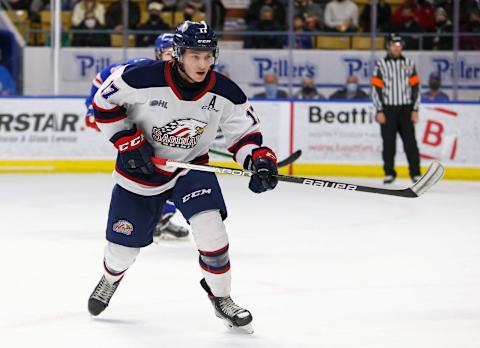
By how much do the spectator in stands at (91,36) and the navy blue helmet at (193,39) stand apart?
7.08m

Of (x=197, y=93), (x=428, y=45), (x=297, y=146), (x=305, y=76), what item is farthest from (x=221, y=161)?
(x=197, y=93)

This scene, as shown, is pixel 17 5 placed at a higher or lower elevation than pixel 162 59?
higher

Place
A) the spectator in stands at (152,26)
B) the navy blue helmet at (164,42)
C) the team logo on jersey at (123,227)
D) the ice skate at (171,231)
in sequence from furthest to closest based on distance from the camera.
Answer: the spectator in stands at (152,26)
the ice skate at (171,231)
the navy blue helmet at (164,42)
the team logo on jersey at (123,227)

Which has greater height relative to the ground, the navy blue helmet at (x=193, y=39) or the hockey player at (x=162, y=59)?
the navy blue helmet at (x=193, y=39)

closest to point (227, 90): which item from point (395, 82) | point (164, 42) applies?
point (164, 42)

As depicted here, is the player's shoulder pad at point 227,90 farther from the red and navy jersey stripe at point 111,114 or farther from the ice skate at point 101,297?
the ice skate at point 101,297

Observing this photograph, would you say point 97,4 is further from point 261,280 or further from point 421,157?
point 261,280

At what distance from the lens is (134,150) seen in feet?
11.8

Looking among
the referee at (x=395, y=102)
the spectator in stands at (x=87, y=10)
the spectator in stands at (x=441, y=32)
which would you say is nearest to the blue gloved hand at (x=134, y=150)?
the referee at (x=395, y=102)

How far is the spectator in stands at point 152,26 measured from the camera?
10.5 meters

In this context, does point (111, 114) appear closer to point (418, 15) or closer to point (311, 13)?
point (311, 13)

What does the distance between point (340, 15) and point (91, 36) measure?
246 cm

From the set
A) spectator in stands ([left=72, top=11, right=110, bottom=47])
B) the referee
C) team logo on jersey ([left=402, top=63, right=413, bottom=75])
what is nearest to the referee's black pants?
the referee

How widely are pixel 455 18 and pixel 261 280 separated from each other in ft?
21.0
